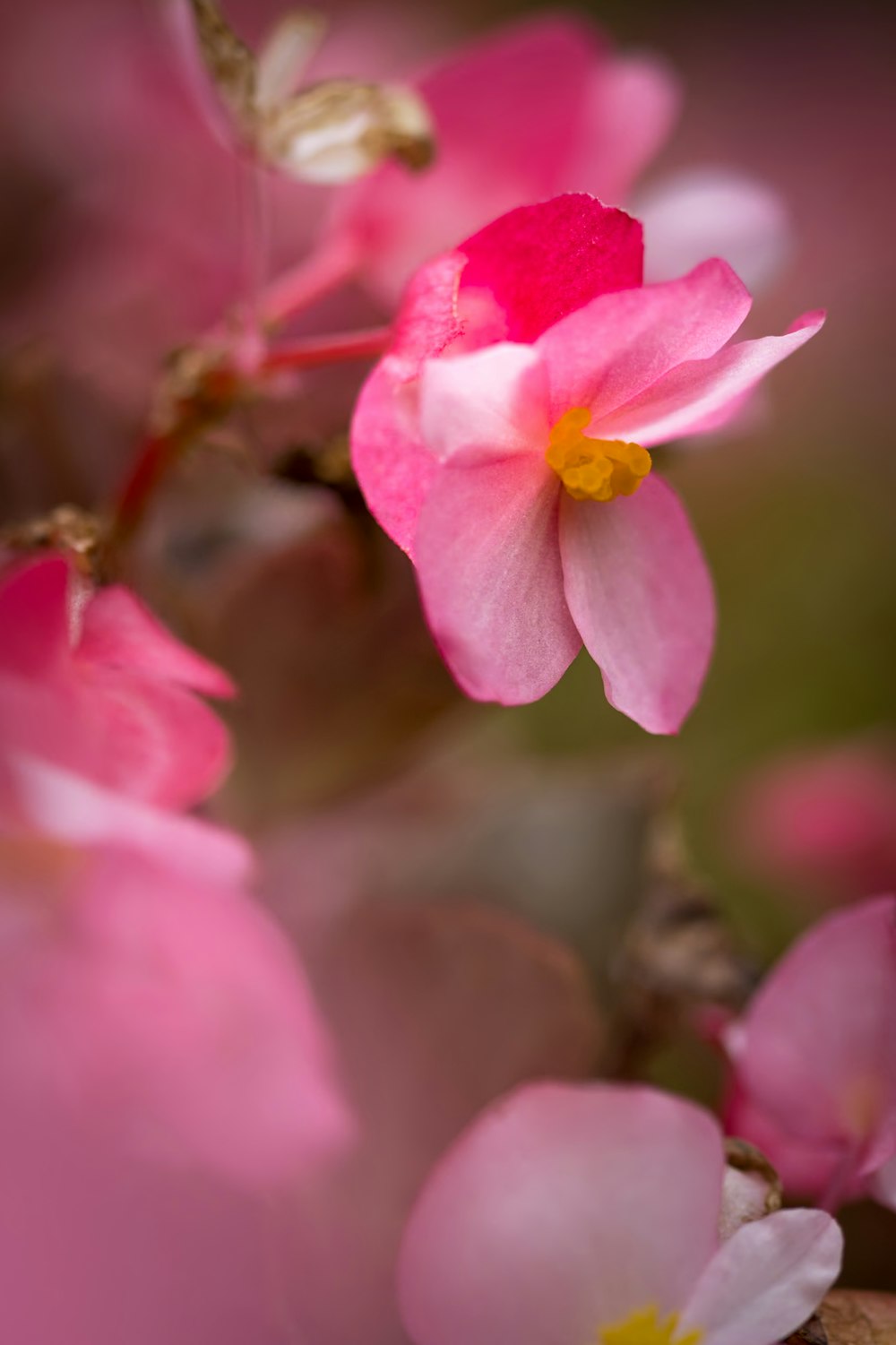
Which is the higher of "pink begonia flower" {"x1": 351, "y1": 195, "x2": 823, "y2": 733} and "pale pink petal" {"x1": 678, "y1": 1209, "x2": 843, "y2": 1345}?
"pink begonia flower" {"x1": 351, "y1": 195, "x2": 823, "y2": 733}

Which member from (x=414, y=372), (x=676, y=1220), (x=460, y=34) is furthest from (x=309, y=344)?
(x=460, y=34)

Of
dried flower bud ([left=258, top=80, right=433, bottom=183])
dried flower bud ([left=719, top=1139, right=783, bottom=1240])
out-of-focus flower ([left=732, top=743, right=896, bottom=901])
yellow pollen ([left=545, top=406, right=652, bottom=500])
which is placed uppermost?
dried flower bud ([left=258, top=80, right=433, bottom=183])

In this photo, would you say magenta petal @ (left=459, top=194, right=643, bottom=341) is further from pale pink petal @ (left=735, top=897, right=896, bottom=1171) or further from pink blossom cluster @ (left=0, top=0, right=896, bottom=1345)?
pale pink petal @ (left=735, top=897, right=896, bottom=1171)

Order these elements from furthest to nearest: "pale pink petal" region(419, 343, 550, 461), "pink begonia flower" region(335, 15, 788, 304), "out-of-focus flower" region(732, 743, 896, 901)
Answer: "out-of-focus flower" region(732, 743, 896, 901) < "pink begonia flower" region(335, 15, 788, 304) < "pale pink petal" region(419, 343, 550, 461)

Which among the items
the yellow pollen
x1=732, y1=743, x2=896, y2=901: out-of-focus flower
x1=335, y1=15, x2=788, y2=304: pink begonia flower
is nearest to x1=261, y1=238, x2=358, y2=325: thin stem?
x1=335, y1=15, x2=788, y2=304: pink begonia flower

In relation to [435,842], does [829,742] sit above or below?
below

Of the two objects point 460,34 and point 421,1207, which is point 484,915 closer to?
point 421,1207
